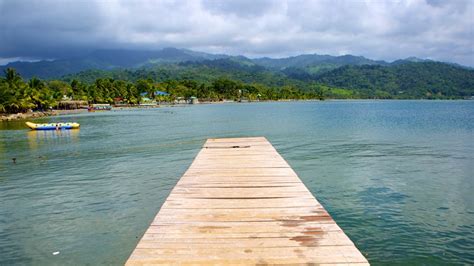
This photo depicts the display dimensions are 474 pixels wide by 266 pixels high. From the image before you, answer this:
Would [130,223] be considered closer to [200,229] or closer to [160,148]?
[200,229]

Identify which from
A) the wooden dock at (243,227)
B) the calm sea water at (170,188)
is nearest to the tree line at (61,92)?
the calm sea water at (170,188)

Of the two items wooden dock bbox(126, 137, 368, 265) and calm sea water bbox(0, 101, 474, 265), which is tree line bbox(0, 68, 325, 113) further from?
wooden dock bbox(126, 137, 368, 265)

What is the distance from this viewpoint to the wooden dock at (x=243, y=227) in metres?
5.31

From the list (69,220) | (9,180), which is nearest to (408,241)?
(69,220)

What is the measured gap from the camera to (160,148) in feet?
93.2

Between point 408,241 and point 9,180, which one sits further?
point 9,180

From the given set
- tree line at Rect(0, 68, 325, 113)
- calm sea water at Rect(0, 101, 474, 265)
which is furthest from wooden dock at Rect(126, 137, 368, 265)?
tree line at Rect(0, 68, 325, 113)

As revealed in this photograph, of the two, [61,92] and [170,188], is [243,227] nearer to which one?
[170,188]

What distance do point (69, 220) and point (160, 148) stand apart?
16676 mm

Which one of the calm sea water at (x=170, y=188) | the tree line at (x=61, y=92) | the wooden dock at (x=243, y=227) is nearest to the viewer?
the wooden dock at (x=243, y=227)

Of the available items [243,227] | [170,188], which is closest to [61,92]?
[170,188]

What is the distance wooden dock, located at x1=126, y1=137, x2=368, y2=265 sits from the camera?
5.31 meters

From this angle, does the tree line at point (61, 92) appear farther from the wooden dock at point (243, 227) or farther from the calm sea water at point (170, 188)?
the wooden dock at point (243, 227)

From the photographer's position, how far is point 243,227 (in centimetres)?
655
